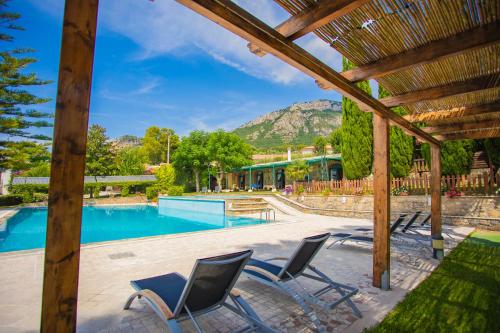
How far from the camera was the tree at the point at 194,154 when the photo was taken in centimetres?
3391

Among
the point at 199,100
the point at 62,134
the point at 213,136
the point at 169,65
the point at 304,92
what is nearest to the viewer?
the point at 62,134

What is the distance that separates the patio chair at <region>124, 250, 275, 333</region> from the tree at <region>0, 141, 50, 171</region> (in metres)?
23.1

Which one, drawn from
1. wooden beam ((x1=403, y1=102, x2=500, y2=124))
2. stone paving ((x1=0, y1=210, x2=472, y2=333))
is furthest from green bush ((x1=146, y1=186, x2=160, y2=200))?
wooden beam ((x1=403, y1=102, x2=500, y2=124))

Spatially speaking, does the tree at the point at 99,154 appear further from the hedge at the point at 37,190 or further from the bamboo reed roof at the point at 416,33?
the bamboo reed roof at the point at 416,33

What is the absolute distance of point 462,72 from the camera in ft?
12.4

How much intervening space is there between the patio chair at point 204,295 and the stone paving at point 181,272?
43cm

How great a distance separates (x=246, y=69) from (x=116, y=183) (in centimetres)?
5062

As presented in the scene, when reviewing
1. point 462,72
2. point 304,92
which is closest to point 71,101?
point 462,72

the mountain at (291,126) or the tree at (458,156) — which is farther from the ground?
the mountain at (291,126)

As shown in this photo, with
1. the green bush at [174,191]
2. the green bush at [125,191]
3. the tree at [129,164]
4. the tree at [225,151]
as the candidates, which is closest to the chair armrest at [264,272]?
the green bush at [174,191]

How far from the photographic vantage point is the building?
2730cm

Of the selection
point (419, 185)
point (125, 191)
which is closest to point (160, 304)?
point (419, 185)

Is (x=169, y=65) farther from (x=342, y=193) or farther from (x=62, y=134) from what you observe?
(x=62, y=134)

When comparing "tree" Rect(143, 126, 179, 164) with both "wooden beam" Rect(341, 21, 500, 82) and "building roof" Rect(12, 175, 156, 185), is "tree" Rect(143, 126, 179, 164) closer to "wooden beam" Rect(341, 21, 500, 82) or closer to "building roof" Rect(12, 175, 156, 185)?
"building roof" Rect(12, 175, 156, 185)
